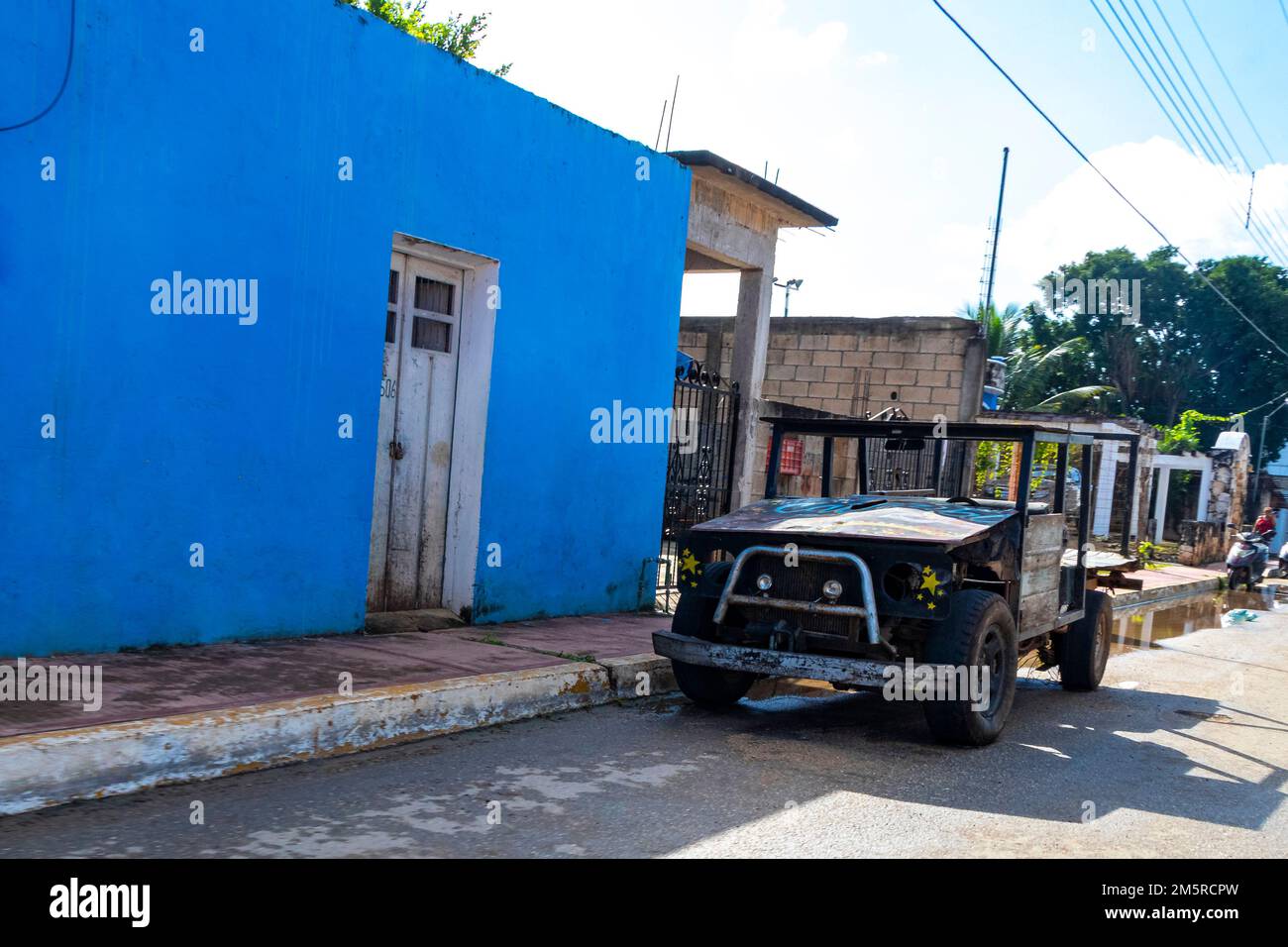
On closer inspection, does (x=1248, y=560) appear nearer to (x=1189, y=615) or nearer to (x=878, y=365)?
(x=1189, y=615)

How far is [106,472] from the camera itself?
6090 millimetres

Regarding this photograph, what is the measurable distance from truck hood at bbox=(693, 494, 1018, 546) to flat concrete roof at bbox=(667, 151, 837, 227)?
4791 millimetres

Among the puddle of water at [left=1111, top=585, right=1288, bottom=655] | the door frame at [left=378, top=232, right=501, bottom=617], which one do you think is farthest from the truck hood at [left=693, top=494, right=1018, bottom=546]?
the puddle of water at [left=1111, top=585, right=1288, bottom=655]

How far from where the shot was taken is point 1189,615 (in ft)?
51.8

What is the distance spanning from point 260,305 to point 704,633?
3.28m

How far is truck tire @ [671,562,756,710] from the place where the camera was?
684cm

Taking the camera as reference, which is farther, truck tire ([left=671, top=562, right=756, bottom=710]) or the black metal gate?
the black metal gate

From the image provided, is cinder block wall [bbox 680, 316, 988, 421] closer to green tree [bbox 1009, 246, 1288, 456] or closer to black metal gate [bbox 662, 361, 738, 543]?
black metal gate [bbox 662, 361, 738, 543]

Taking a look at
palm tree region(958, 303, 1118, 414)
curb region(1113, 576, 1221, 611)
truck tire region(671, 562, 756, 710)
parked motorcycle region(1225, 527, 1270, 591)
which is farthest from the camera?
palm tree region(958, 303, 1118, 414)

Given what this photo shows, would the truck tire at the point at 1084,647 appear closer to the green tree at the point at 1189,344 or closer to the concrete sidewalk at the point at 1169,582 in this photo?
the concrete sidewalk at the point at 1169,582

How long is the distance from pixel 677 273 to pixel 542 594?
342 centimetres

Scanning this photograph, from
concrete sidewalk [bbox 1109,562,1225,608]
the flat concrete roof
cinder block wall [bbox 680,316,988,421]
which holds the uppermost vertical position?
the flat concrete roof
